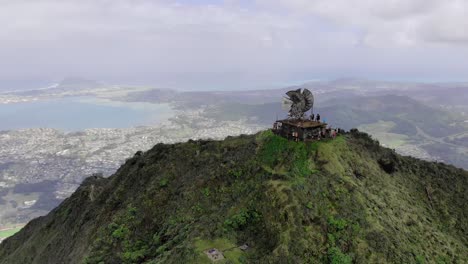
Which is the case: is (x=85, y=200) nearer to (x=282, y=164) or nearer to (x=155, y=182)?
(x=155, y=182)

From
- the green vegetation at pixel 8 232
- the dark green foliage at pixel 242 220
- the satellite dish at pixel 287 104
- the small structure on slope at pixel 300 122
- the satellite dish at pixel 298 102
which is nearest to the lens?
the dark green foliage at pixel 242 220

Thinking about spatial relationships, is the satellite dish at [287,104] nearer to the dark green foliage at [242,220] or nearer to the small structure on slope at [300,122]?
the small structure on slope at [300,122]

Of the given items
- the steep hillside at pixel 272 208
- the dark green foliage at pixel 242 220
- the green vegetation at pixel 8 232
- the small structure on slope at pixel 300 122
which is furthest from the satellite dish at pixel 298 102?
the green vegetation at pixel 8 232

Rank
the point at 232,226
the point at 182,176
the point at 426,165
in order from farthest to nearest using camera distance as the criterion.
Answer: the point at 426,165
the point at 182,176
the point at 232,226

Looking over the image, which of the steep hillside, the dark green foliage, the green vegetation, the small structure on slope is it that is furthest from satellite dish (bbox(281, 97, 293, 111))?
the green vegetation

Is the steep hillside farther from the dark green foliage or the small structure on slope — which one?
the small structure on slope

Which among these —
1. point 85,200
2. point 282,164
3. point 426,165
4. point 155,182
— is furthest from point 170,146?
point 426,165
